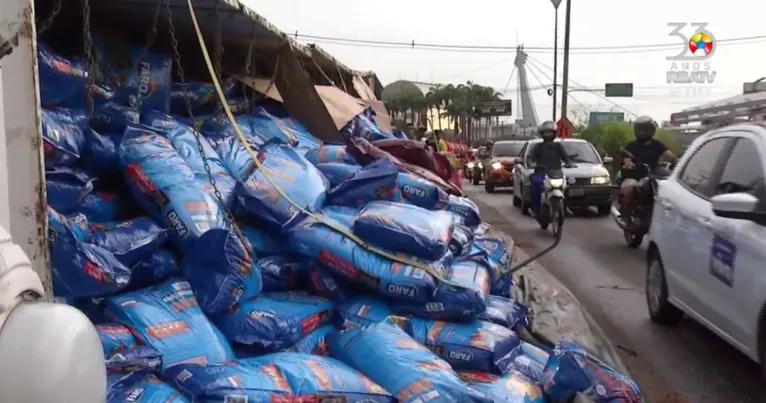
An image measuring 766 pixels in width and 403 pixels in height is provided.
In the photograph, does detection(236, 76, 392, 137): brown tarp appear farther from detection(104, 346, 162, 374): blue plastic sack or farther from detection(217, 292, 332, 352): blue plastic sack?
detection(104, 346, 162, 374): blue plastic sack

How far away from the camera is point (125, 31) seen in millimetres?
5289

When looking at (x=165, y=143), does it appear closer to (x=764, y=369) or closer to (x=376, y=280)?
(x=376, y=280)

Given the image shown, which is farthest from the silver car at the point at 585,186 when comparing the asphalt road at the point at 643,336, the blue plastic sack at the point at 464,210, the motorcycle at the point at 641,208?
the blue plastic sack at the point at 464,210

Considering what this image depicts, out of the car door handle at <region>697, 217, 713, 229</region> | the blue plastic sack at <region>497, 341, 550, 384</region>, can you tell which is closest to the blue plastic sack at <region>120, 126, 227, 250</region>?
the blue plastic sack at <region>497, 341, 550, 384</region>

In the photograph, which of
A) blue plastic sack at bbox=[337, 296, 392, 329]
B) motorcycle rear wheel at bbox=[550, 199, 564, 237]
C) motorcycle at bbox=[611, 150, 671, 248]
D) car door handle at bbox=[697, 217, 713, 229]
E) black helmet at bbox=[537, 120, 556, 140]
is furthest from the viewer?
black helmet at bbox=[537, 120, 556, 140]

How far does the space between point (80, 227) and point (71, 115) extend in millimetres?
848

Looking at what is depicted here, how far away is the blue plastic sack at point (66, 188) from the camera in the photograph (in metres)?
3.42

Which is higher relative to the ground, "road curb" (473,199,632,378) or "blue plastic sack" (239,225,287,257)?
"blue plastic sack" (239,225,287,257)

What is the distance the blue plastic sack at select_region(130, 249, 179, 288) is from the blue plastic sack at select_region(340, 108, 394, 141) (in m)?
3.14

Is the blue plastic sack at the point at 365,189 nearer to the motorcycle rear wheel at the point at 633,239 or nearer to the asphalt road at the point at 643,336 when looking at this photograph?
the asphalt road at the point at 643,336

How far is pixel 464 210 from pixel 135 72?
96.0 inches

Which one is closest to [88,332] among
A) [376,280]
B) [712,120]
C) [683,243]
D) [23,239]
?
[23,239]

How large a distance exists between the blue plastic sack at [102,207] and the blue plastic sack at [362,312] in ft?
3.98

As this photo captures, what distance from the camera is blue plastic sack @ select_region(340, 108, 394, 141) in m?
6.64
